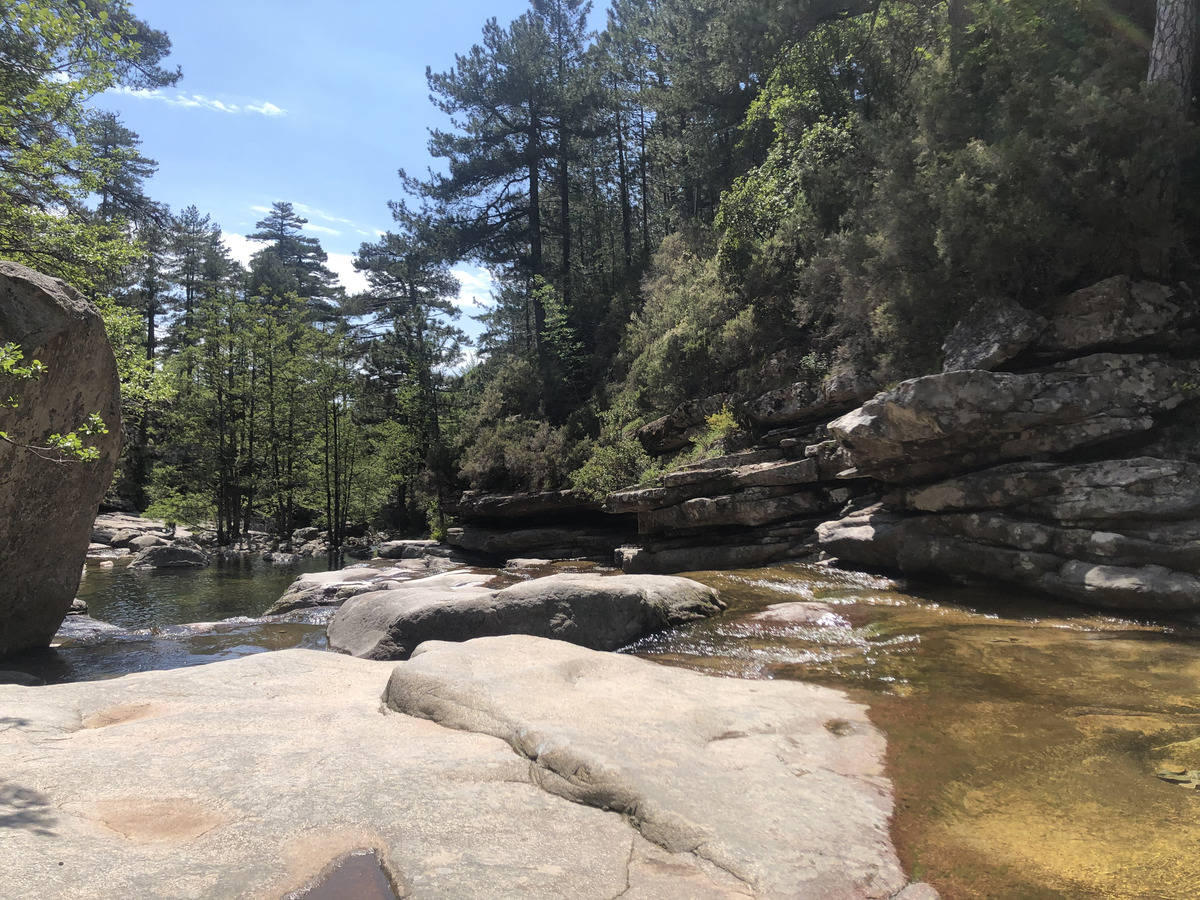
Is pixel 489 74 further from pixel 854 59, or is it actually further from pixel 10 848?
pixel 10 848

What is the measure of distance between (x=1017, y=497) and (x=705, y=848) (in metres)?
7.83

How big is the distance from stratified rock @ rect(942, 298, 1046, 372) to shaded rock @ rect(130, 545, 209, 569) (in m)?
24.3

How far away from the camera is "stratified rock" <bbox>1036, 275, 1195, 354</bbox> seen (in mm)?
8586

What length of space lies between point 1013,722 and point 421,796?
4189mm

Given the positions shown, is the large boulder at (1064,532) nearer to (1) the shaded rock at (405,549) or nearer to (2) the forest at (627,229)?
(2) the forest at (627,229)

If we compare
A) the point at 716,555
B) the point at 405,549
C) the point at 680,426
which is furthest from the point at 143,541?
the point at 716,555

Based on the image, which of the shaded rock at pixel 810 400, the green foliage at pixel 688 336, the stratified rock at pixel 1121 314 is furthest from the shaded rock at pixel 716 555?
the green foliage at pixel 688 336

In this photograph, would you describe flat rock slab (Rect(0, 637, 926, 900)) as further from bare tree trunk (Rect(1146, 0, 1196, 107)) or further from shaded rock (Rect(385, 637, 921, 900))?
bare tree trunk (Rect(1146, 0, 1196, 107))

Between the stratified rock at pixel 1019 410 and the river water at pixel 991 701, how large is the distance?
2.09 meters

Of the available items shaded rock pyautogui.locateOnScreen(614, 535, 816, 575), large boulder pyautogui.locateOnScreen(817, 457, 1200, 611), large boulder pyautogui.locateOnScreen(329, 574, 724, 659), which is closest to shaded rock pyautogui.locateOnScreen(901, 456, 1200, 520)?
large boulder pyautogui.locateOnScreen(817, 457, 1200, 611)

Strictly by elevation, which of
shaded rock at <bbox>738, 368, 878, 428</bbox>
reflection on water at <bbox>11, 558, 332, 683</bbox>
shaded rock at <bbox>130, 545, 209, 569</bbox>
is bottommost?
reflection on water at <bbox>11, 558, 332, 683</bbox>

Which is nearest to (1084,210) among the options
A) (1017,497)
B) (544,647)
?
(1017,497)

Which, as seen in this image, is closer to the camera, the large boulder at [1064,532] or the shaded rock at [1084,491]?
the large boulder at [1064,532]

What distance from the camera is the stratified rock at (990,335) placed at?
9156mm
